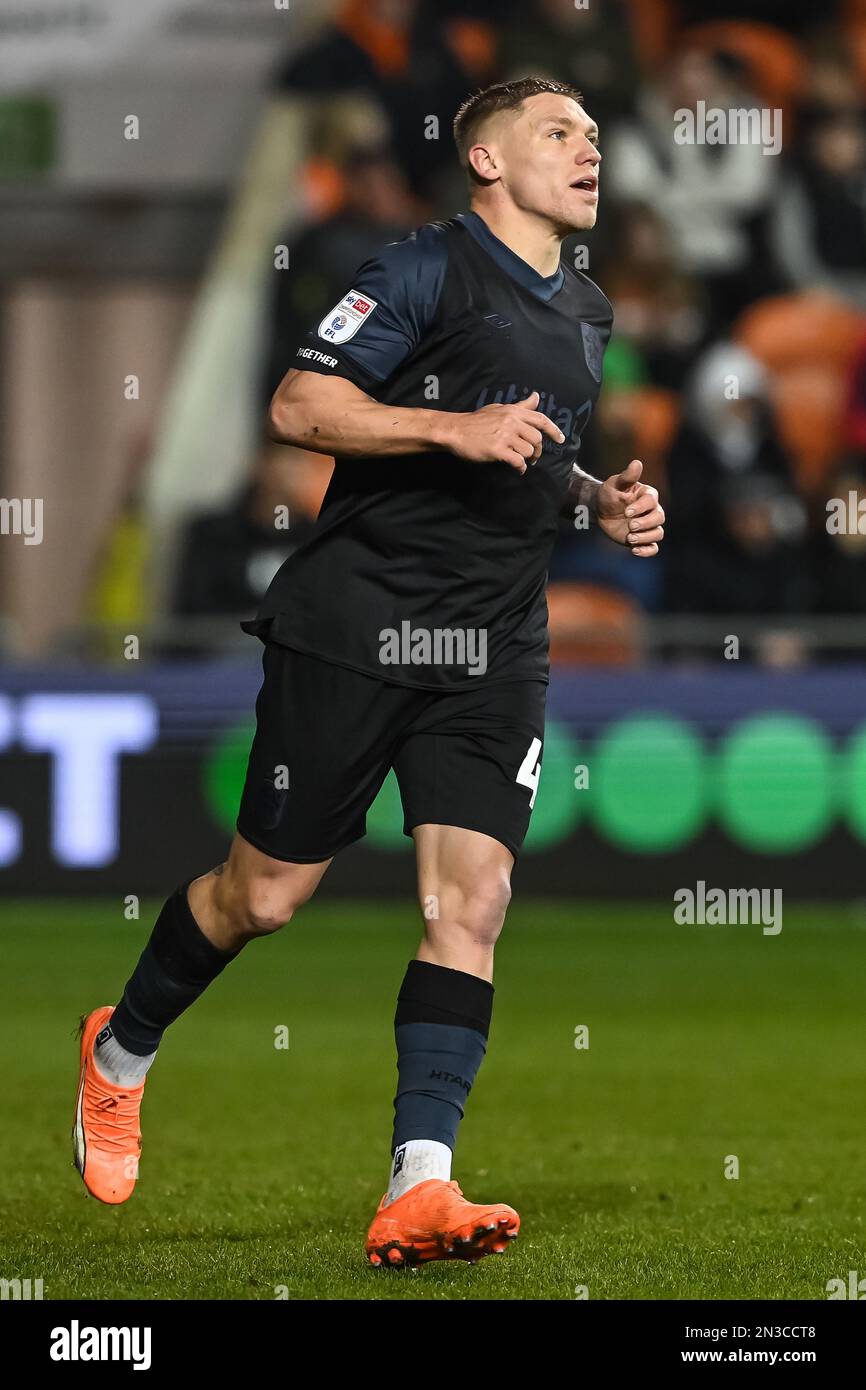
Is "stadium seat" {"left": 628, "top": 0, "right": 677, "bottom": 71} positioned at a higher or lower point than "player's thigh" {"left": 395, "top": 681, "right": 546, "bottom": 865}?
higher

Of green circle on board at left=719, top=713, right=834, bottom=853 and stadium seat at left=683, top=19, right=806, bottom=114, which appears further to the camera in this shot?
stadium seat at left=683, top=19, right=806, bottom=114

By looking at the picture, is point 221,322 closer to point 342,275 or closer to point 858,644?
point 342,275

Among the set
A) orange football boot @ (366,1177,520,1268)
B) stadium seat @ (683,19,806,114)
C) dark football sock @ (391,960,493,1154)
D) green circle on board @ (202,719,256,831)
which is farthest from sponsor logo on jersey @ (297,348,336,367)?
stadium seat @ (683,19,806,114)

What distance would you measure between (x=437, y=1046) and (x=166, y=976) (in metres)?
0.71

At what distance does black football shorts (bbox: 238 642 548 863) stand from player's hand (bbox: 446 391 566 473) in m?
0.59

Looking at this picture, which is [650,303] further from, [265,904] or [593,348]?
[265,904]

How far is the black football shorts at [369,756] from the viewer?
4.89 meters

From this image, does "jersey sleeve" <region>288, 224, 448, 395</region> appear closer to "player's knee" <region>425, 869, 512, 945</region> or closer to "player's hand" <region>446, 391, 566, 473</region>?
"player's hand" <region>446, 391, 566, 473</region>

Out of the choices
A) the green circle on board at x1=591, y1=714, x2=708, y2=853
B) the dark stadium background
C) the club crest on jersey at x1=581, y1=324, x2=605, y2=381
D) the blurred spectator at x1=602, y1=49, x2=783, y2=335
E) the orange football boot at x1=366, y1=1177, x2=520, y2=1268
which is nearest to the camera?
the orange football boot at x1=366, y1=1177, x2=520, y2=1268

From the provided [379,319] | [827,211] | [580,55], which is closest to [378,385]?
[379,319]

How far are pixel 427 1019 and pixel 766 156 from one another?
9987 millimetres

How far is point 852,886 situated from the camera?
35.2 feet

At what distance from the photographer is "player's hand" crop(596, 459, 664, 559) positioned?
4.98 meters
